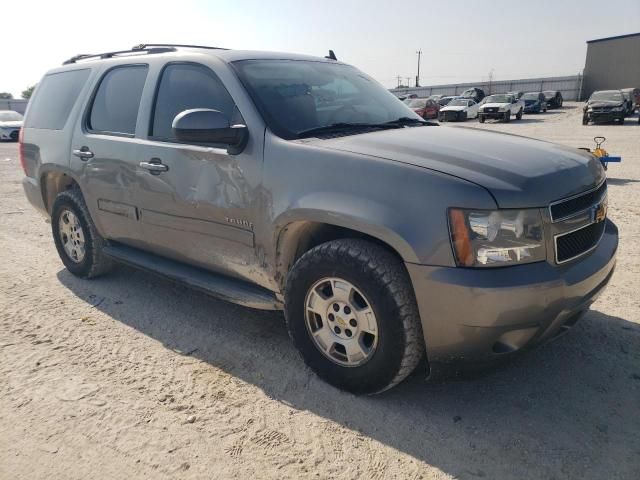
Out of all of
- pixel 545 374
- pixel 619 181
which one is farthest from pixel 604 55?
pixel 545 374

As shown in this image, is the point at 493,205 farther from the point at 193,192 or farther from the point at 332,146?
the point at 193,192

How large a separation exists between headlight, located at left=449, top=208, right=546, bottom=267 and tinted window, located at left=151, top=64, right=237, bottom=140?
159 cm

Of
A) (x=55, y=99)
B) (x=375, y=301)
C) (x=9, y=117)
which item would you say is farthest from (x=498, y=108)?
(x=375, y=301)

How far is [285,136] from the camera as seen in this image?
9.55 feet

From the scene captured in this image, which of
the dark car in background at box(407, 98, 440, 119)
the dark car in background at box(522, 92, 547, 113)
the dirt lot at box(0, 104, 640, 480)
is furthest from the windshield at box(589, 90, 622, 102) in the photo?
the dirt lot at box(0, 104, 640, 480)

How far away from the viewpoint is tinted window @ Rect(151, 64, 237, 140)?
3250 mm

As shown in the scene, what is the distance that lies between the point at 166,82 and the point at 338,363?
2.30 meters

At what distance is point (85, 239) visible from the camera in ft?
14.7

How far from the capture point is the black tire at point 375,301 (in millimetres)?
2461

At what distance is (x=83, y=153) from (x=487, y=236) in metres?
3.36

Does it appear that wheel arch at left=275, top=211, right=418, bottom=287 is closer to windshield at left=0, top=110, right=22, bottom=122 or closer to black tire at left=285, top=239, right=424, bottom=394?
black tire at left=285, top=239, right=424, bottom=394

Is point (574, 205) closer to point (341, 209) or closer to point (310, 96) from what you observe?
point (341, 209)

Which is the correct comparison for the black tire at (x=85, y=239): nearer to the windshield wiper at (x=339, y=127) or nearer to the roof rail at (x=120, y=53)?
the roof rail at (x=120, y=53)

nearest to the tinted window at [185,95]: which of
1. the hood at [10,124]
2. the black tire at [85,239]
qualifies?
the black tire at [85,239]
